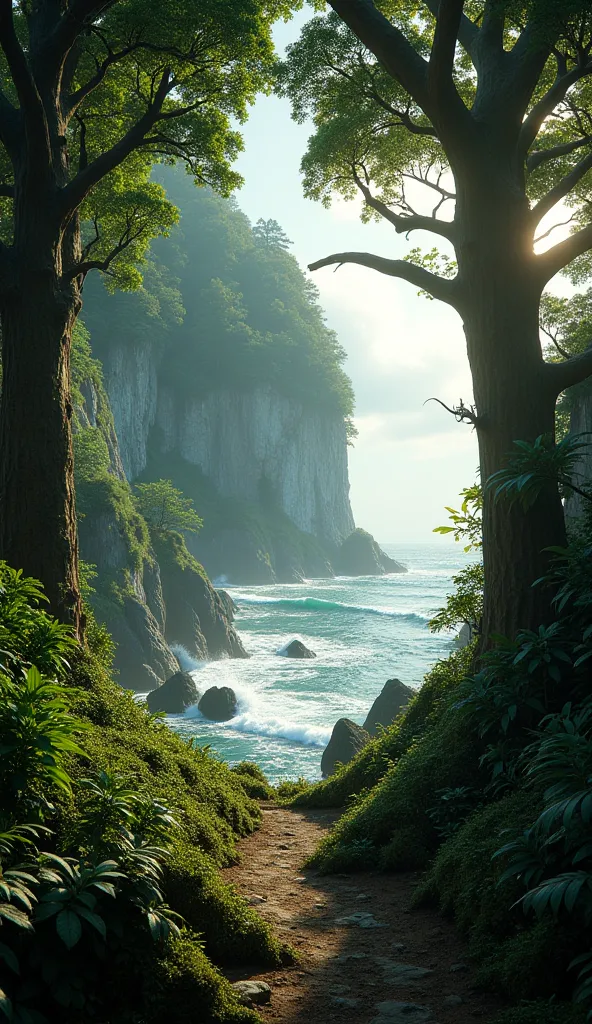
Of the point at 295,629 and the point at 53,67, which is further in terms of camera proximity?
the point at 295,629

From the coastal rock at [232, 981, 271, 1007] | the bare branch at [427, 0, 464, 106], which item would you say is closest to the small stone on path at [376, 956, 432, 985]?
the coastal rock at [232, 981, 271, 1007]

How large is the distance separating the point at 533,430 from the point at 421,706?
309 cm

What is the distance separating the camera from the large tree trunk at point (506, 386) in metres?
5.74

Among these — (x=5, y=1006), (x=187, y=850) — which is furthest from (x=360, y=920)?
(x=5, y=1006)

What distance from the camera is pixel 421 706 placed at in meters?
7.42

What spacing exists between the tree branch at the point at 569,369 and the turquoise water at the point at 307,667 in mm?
13133

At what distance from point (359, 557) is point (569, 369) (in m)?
77.6

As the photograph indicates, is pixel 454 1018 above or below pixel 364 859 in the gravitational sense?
above

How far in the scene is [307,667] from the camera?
31969mm

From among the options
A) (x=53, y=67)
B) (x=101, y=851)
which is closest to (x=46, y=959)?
(x=101, y=851)

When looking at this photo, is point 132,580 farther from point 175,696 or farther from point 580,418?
point 580,418

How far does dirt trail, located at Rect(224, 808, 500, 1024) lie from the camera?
10.3ft

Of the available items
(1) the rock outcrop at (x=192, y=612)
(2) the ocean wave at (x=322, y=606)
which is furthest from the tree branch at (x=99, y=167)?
(2) the ocean wave at (x=322, y=606)

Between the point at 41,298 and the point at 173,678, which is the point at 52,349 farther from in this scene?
the point at 173,678
